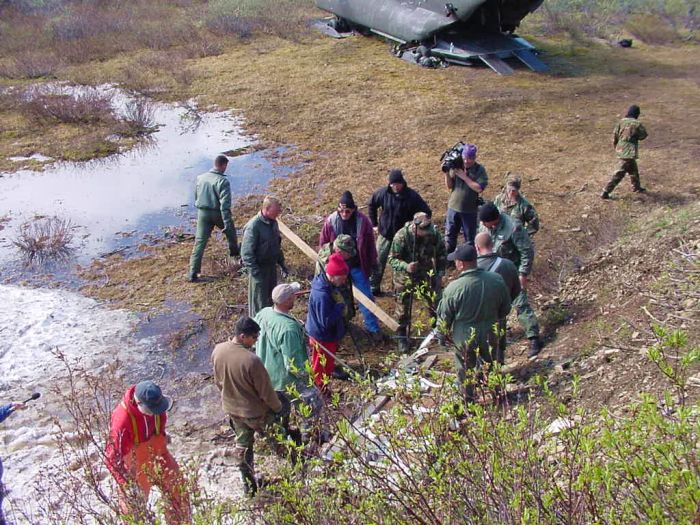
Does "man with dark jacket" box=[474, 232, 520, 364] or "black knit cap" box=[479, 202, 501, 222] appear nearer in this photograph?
"man with dark jacket" box=[474, 232, 520, 364]

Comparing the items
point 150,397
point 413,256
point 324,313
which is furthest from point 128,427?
point 413,256

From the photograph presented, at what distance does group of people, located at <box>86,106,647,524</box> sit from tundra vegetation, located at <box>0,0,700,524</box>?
30 cm

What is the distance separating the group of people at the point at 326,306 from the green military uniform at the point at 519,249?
10 mm

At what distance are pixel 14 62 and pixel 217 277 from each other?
1403 centimetres

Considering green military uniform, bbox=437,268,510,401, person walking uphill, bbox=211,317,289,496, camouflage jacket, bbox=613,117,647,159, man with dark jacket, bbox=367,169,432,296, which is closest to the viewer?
person walking uphill, bbox=211,317,289,496

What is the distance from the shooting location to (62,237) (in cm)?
883

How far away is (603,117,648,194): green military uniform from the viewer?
29.0 ft

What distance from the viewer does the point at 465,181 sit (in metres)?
7.20

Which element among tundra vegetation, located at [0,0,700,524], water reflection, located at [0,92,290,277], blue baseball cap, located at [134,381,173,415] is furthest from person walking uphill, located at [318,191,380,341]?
water reflection, located at [0,92,290,277]

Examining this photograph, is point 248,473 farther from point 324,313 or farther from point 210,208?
point 210,208

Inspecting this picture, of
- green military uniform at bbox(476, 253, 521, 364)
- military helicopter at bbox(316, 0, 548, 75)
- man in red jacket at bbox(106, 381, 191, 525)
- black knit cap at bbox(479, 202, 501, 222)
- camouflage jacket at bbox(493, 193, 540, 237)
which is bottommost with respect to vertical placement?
man in red jacket at bbox(106, 381, 191, 525)

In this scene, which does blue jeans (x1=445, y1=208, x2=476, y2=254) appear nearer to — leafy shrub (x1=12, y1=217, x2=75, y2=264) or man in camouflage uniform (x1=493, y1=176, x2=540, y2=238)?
man in camouflage uniform (x1=493, y1=176, x2=540, y2=238)

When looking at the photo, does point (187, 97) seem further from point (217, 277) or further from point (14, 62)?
point (217, 277)

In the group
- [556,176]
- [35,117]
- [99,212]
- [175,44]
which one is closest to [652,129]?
[556,176]
